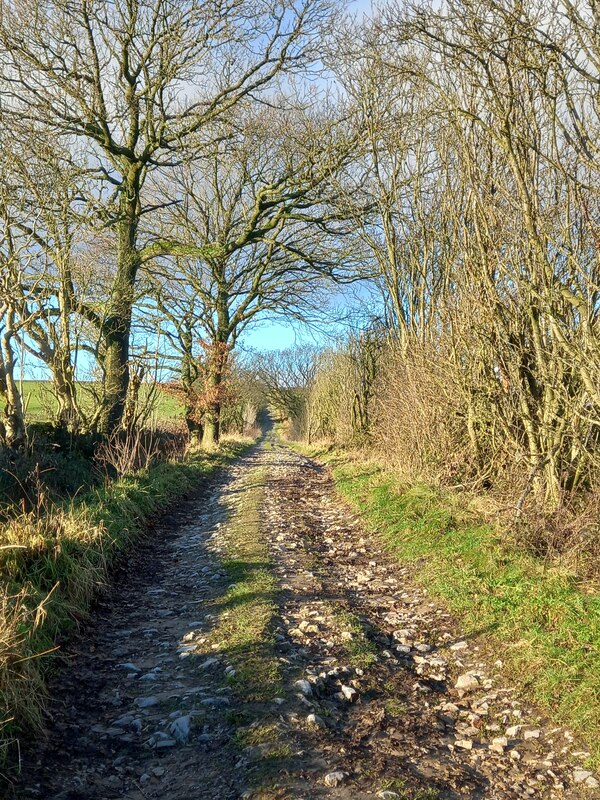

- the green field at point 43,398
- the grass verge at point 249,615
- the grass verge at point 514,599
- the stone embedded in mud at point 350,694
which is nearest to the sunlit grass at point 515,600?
the grass verge at point 514,599

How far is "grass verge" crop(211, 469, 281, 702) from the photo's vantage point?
4746 millimetres

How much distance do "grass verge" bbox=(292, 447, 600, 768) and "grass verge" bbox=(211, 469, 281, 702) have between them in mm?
1876

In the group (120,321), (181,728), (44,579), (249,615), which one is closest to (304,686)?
(181,728)

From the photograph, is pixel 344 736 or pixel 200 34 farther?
pixel 200 34

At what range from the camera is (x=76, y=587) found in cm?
648

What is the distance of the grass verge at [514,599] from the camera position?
453 centimetres

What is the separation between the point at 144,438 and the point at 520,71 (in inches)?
485

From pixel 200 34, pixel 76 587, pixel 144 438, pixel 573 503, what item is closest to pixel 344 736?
pixel 76 587

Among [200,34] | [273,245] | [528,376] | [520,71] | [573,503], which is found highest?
[200,34]

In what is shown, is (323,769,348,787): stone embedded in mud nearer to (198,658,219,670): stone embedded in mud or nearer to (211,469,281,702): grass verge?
(211,469,281,702): grass verge

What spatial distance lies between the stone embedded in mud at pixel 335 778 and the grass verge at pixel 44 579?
1.88 meters

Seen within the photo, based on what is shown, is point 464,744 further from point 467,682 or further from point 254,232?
point 254,232

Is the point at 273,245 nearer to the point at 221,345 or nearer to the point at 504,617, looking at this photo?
the point at 221,345

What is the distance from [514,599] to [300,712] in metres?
2.63
